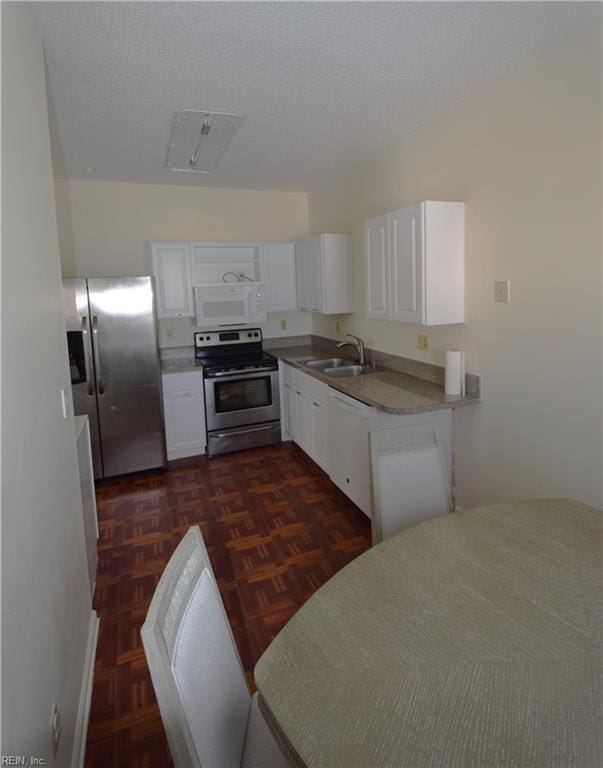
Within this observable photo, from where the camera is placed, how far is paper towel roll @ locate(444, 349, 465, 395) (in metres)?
2.86

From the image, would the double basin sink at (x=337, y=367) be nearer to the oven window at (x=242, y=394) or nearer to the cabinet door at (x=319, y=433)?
the cabinet door at (x=319, y=433)

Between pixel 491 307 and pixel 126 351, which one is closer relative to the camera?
pixel 491 307

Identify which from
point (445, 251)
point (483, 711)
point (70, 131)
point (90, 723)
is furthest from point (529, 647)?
point (70, 131)

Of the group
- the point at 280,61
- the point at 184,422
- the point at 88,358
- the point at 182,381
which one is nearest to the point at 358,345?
the point at 182,381

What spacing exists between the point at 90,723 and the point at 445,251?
9.26ft

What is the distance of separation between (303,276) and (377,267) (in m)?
1.47

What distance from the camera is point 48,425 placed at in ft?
5.00

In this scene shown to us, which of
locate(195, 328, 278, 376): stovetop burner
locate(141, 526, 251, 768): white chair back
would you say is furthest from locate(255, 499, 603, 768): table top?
locate(195, 328, 278, 376): stovetop burner

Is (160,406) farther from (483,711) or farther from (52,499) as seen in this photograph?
(483,711)

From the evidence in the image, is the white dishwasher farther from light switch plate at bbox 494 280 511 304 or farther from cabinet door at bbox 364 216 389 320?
light switch plate at bbox 494 280 511 304

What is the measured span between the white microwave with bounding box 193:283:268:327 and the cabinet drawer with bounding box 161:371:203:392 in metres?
0.53

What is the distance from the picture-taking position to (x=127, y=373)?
12.7 ft

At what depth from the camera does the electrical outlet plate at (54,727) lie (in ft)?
4.17

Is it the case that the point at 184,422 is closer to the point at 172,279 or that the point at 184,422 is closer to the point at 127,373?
the point at 127,373
